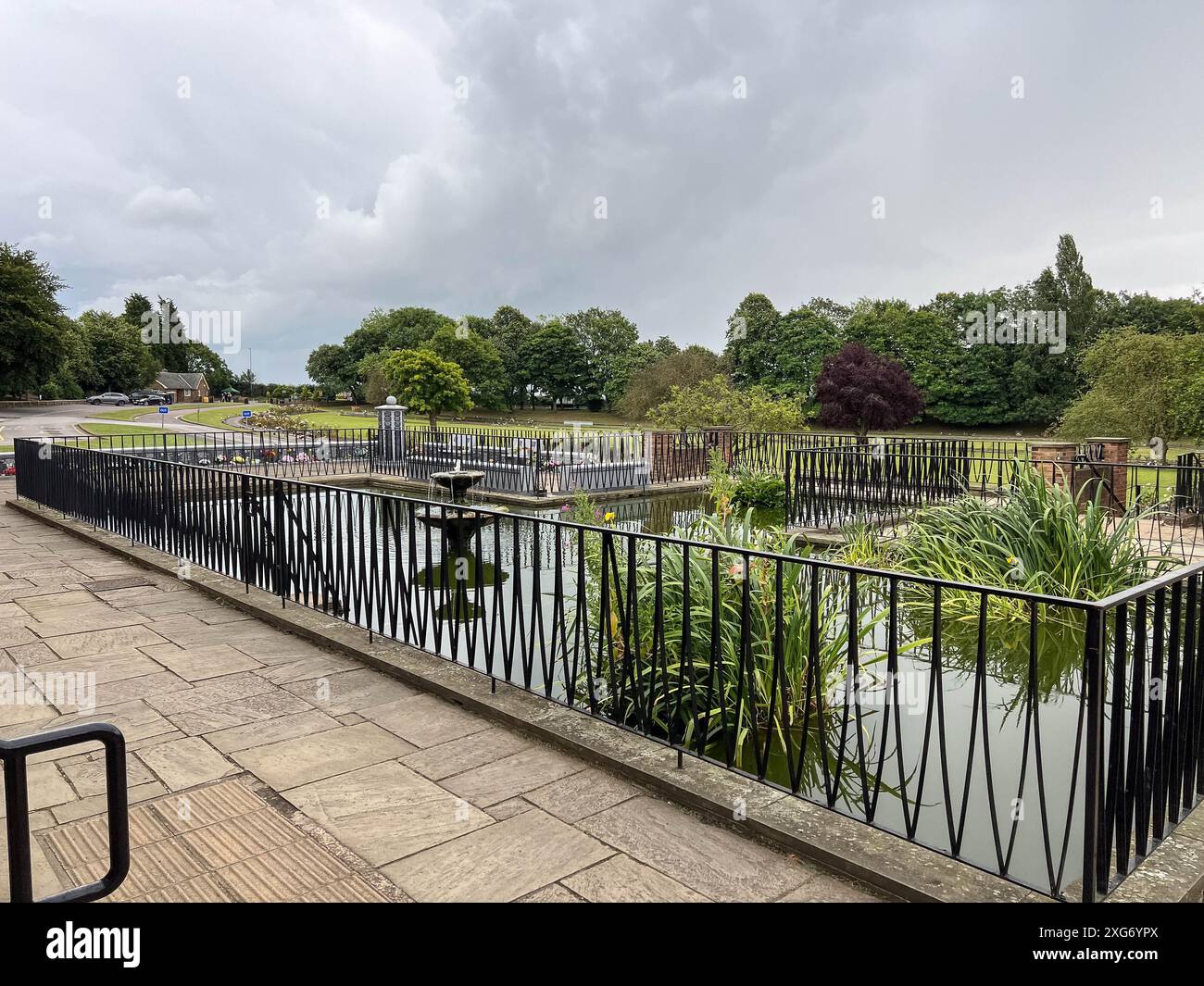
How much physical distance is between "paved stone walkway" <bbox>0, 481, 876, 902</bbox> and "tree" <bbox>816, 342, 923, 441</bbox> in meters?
33.0

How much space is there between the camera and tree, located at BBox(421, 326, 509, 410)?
5684 centimetres

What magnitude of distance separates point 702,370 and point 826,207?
19.5m

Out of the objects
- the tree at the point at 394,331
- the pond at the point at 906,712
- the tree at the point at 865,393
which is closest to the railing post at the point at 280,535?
the pond at the point at 906,712

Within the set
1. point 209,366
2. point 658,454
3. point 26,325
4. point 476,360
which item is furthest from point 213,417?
point 209,366

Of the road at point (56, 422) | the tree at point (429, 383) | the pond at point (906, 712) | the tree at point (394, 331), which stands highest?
the tree at point (394, 331)

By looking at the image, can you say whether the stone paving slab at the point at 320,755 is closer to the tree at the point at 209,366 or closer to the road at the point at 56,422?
the road at the point at 56,422

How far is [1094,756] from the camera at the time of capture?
6.64 ft

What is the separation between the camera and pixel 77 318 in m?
74.9

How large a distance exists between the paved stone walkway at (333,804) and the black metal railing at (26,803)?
1.07 m

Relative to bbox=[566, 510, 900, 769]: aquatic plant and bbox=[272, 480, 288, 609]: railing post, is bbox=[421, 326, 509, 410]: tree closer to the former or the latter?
bbox=[272, 480, 288, 609]: railing post

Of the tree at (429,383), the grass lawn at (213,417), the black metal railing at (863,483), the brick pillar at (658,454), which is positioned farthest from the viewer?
the grass lawn at (213,417)

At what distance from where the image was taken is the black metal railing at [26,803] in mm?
1249

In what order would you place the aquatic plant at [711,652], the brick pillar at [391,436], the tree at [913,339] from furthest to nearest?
the tree at [913,339]
the brick pillar at [391,436]
the aquatic plant at [711,652]

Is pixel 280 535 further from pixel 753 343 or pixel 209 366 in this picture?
pixel 209 366
